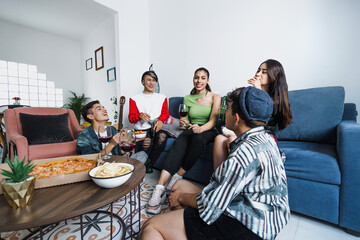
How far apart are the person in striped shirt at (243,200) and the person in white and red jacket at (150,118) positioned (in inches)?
52.0

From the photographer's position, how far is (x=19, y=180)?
0.61m

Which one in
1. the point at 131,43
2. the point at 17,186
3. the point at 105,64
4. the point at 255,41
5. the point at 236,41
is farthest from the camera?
the point at 105,64

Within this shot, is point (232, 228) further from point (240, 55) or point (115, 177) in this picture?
point (240, 55)

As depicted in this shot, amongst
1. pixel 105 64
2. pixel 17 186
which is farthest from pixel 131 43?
pixel 17 186

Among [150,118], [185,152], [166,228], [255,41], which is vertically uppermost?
[255,41]

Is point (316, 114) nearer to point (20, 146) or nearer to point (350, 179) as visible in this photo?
point (350, 179)

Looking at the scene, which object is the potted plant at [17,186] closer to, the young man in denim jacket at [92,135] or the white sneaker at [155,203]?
the young man in denim jacket at [92,135]

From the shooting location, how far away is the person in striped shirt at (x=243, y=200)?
2.02 feet

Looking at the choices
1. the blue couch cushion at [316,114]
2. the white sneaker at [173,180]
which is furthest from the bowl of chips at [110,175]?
the blue couch cushion at [316,114]

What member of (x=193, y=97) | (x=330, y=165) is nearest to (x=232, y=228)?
(x=330, y=165)

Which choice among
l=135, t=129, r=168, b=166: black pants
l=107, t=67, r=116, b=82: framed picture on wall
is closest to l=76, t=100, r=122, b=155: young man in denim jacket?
l=135, t=129, r=168, b=166: black pants

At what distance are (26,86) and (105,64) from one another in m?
2.76

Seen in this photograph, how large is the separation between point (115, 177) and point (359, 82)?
2.42 m

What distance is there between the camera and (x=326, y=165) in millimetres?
1141
